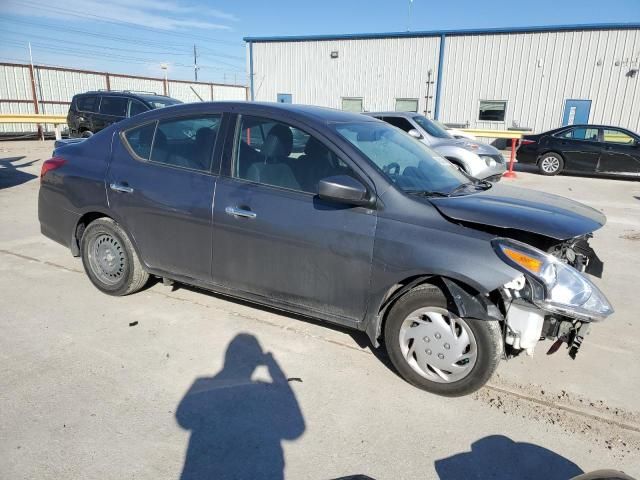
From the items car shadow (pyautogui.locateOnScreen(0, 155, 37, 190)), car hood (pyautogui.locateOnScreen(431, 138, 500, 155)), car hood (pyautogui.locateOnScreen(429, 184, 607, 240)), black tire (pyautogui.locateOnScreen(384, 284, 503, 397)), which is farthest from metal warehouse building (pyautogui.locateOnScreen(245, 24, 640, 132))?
black tire (pyautogui.locateOnScreen(384, 284, 503, 397))

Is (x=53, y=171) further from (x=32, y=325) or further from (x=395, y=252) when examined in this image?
(x=395, y=252)

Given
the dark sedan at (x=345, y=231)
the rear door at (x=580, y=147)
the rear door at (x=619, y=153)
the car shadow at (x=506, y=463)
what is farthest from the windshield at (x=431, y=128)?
the car shadow at (x=506, y=463)

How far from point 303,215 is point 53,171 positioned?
9.08ft

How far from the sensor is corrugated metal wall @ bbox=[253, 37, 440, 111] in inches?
904

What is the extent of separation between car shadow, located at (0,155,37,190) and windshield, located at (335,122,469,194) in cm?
948

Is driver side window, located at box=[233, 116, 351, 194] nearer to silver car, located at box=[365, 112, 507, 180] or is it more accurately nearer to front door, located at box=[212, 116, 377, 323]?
front door, located at box=[212, 116, 377, 323]

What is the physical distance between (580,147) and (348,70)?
1376 centimetres

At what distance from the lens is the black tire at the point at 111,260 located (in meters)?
4.16

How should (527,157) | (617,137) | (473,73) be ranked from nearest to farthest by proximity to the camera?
(617,137) → (527,157) → (473,73)

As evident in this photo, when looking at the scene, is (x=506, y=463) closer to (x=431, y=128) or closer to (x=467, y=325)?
(x=467, y=325)

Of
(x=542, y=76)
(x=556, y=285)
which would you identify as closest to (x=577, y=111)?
(x=542, y=76)

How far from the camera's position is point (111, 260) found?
429 centimetres

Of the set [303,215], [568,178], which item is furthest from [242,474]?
[568,178]

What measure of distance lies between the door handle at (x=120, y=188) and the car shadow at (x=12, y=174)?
774cm
